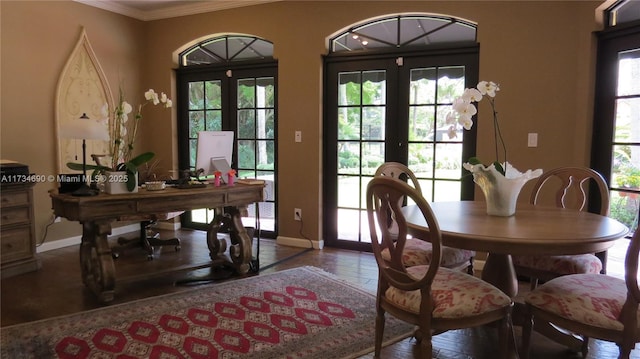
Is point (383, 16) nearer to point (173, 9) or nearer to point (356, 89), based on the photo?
point (356, 89)

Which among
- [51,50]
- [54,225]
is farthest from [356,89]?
[54,225]

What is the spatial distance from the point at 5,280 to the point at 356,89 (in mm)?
3487

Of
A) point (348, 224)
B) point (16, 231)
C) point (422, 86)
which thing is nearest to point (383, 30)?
point (422, 86)

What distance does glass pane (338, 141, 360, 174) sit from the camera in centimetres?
441

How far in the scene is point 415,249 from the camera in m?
2.59

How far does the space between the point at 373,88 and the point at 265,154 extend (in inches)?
58.1

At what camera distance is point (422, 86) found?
4.07 m

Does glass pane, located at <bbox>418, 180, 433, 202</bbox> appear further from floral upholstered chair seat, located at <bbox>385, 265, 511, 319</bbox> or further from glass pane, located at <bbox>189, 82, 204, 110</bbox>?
glass pane, located at <bbox>189, 82, 204, 110</bbox>

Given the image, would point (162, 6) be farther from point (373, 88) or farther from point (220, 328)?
point (220, 328)

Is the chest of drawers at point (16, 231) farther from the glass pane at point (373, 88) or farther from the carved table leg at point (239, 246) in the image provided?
the glass pane at point (373, 88)

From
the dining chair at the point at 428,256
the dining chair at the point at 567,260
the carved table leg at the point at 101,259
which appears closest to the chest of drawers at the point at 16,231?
the carved table leg at the point at 101,259

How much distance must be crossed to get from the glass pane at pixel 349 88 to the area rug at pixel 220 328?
1.98 metres

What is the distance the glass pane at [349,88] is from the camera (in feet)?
14.3

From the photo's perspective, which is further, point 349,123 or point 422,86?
point 349,123
